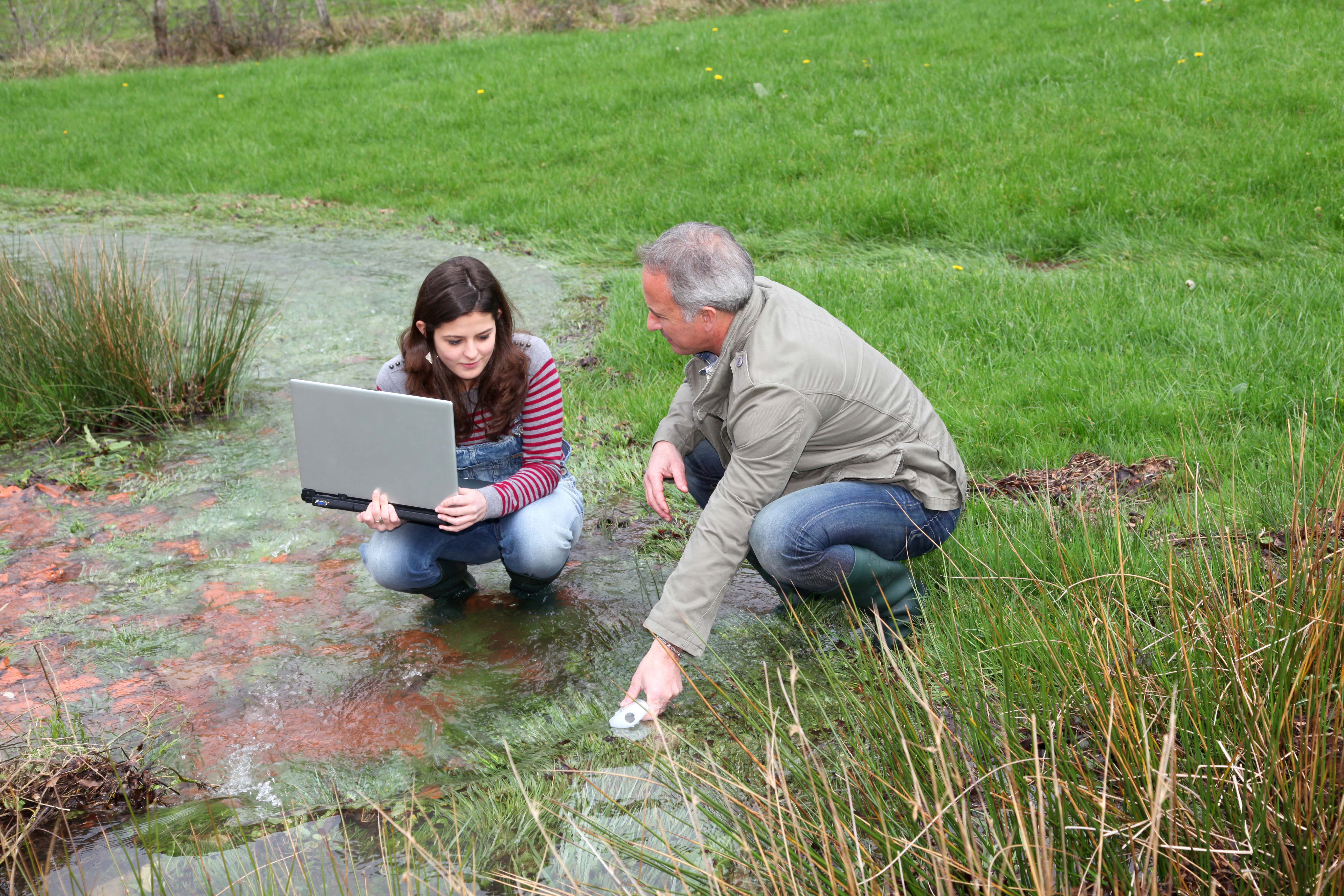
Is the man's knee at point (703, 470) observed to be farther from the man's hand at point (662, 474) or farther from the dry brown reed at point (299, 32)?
the dry brown reed at point (299, 32)

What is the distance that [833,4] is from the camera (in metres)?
13.2

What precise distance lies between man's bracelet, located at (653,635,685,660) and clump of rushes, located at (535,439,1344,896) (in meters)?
0.23

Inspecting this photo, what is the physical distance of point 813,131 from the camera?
8625mm

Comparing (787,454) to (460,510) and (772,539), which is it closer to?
(772,539)

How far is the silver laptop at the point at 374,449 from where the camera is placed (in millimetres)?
2748

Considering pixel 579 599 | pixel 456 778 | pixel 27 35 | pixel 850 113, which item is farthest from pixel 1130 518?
pixel 27 35

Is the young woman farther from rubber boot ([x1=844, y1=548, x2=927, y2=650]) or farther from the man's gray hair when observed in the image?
rubber boot ([x1=844, y1=548, x2=927, y2=650])

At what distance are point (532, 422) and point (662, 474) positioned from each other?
425 mm

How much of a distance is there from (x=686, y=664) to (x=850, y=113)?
22.9 ft

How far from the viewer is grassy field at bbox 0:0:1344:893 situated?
1.66 m

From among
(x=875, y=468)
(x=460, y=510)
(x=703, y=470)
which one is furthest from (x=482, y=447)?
(x=875, y=468)

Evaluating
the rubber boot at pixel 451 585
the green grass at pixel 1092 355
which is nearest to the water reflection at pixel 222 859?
the rubber boot at pixel 451 585

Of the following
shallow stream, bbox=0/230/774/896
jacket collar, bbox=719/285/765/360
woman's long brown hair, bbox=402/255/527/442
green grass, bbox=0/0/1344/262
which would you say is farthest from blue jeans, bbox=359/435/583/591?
green grass, bbox=0/0/1344/262

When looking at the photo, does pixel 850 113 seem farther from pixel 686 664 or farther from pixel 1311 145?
pixel 686 664
